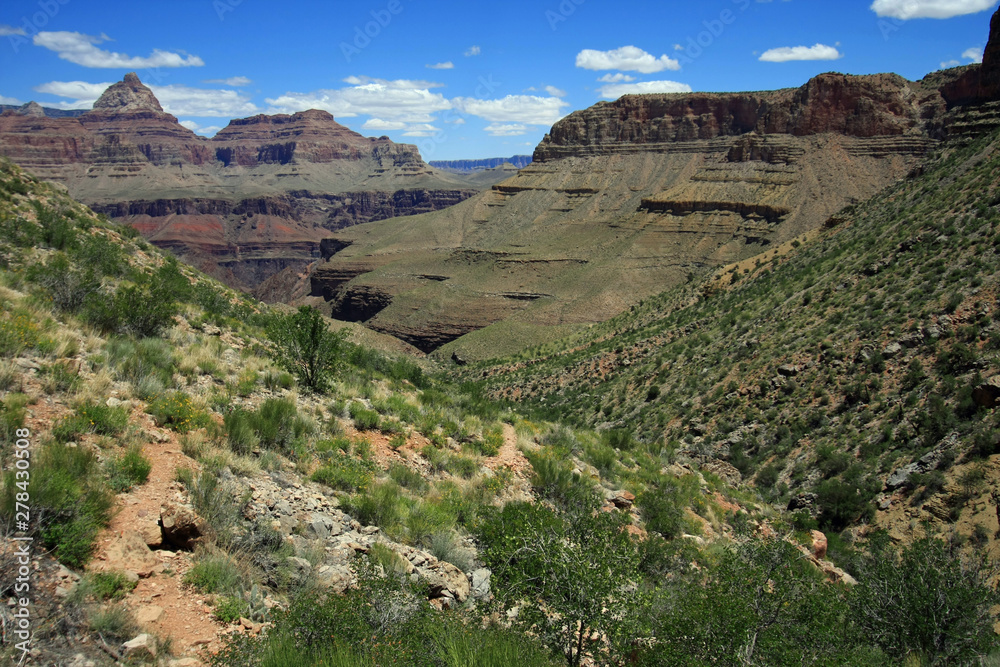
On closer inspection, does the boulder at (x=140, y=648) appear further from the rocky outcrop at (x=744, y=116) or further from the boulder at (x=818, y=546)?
the rocky outcrop at (x=744, y=116)

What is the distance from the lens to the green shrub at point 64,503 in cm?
541

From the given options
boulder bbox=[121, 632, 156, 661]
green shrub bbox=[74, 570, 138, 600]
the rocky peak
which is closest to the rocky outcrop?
the rocky peak

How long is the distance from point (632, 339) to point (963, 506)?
25.6 metres

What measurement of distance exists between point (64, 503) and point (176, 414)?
3027mm

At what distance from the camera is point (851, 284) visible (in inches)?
1023

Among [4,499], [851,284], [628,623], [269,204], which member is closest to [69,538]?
[4,499]

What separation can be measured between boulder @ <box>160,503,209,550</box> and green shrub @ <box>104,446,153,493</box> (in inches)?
21.5

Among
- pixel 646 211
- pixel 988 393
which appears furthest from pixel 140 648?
pixel 646 211

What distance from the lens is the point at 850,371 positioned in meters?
20.4

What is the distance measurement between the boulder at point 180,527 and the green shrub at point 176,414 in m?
2.20

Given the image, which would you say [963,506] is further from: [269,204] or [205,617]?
[269,204]

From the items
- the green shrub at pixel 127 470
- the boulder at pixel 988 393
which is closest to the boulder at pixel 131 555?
the green shrub at pixel 127 470

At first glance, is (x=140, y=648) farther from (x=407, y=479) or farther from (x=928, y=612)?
(x=928, y=612)

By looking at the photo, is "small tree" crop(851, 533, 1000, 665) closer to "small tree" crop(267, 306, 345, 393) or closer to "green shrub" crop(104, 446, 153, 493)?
"green shrub" crop(104, 446, 153, 493)
